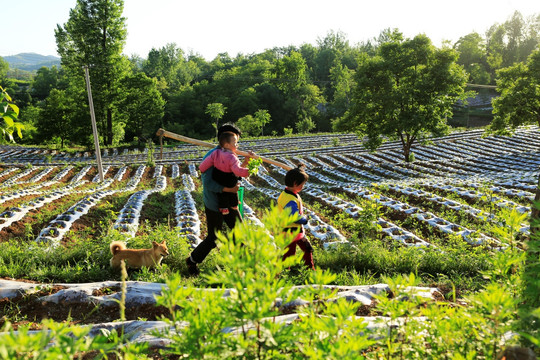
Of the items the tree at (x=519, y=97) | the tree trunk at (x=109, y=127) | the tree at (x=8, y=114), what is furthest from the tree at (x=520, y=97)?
the tree trunk at (x=109, y=127)

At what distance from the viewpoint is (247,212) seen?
8.47 metres

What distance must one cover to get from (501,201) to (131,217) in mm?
8398

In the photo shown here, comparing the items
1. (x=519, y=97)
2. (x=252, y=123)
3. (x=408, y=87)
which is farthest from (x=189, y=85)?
(x=519, y=97)

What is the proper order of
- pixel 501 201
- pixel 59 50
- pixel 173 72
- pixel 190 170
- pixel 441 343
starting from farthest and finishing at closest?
1. pixel 173 72
2. pixel 59 50
3. pixel 190 170
4. pixel 501 201
5. pixel 441 343

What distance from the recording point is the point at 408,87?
15.8 metres

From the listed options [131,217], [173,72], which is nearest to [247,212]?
[131,217]

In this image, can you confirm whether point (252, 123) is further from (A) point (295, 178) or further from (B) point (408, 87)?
(A) point (295, 178)

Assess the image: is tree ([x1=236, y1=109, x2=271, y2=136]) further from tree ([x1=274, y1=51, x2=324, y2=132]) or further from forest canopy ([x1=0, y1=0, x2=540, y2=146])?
tree ([x1=274, y1=51, x2=324, y2=132])

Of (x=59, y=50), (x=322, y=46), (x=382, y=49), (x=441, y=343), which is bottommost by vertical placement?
(x=441, y=343)

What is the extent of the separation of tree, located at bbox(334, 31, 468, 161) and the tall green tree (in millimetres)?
20162

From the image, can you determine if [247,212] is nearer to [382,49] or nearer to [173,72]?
[382,49]

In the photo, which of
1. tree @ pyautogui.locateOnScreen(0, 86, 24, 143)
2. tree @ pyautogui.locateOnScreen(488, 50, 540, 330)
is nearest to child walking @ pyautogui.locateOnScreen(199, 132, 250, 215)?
tree @ pyautogui.locateOnScreen(0, 86, 24, 143)

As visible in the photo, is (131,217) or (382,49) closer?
(131,217)

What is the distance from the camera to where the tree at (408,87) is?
15609mm
